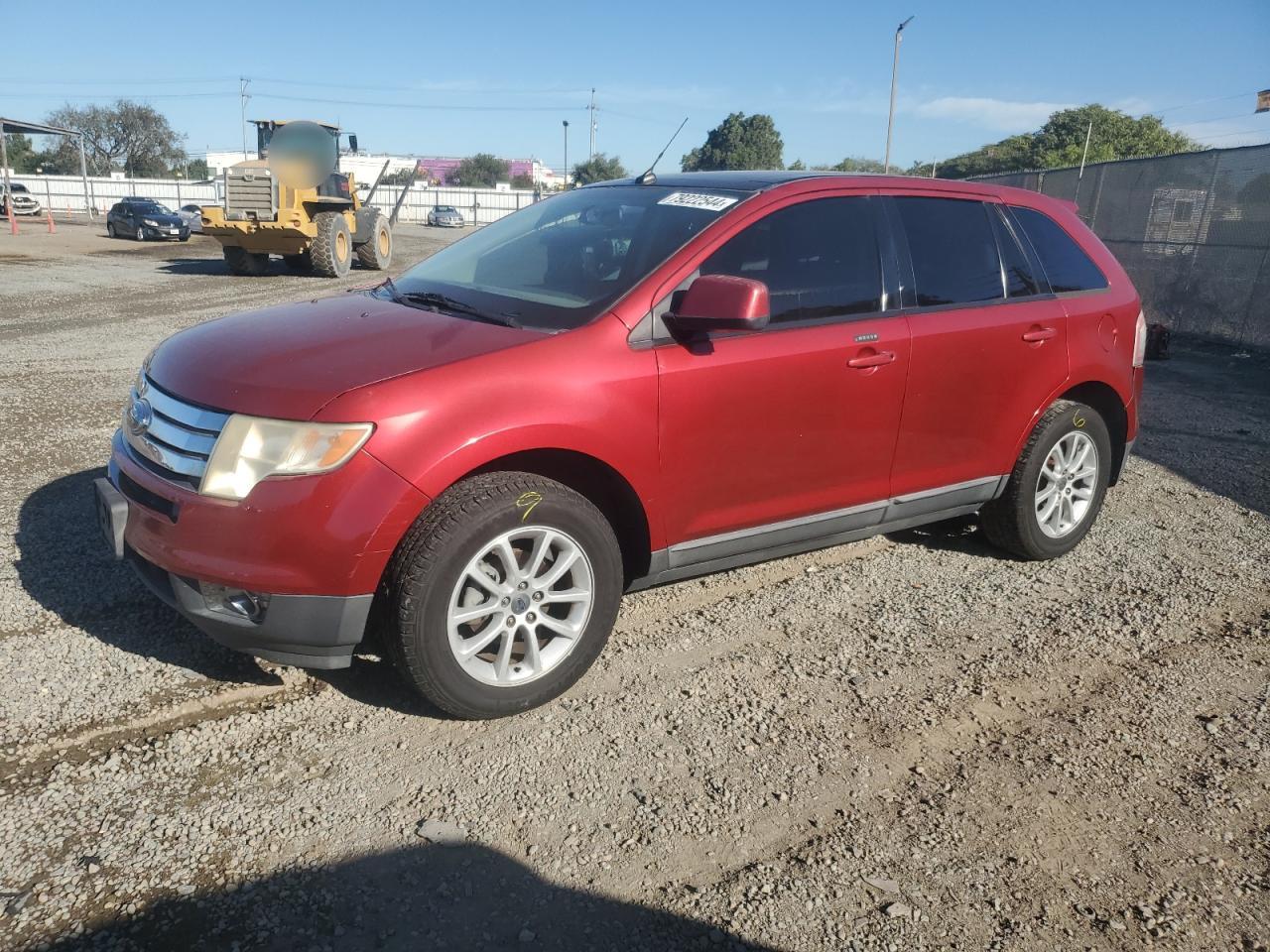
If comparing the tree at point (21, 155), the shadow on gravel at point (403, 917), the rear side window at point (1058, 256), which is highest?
the tree at point (21, 155)

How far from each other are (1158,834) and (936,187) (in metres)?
2.74

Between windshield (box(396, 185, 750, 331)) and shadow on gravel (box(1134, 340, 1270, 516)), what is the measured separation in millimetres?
4243

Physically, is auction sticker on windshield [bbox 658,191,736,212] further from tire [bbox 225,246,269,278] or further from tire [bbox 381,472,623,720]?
tire [bbox 225,246,269,278]

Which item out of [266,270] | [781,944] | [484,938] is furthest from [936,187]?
[266,270]

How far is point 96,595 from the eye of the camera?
12.2 feet

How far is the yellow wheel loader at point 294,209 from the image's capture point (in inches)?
686

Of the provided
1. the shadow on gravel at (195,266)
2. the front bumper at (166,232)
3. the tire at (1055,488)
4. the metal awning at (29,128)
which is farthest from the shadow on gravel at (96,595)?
the metal awning at (29,128)

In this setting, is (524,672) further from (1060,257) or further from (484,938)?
(1060,257)

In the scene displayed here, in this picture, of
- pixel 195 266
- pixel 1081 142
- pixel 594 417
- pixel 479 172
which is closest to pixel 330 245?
pixel 195 266

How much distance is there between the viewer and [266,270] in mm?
19797

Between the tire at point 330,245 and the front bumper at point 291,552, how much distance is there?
16.4 metres

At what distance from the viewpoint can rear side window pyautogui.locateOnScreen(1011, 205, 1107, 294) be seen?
4.41m

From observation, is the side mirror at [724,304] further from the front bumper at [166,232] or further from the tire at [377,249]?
the front bumper at [166,232]

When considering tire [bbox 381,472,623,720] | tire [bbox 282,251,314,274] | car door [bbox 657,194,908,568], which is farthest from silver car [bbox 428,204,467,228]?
tire [bbox 381,472,623,720]
